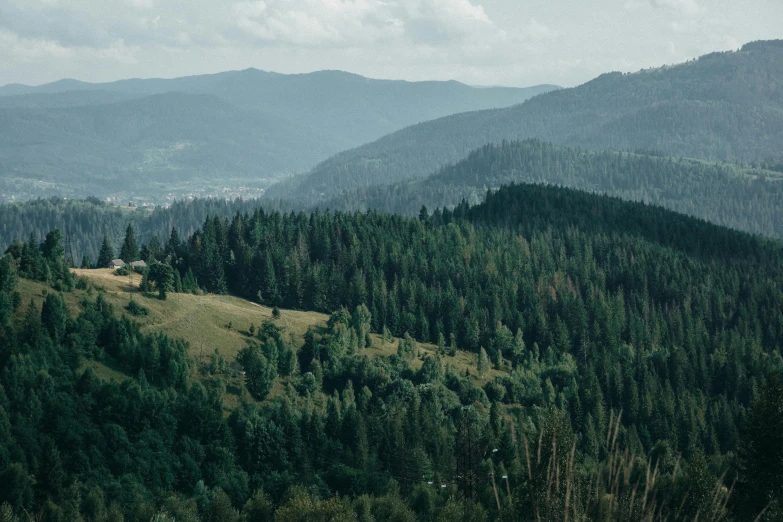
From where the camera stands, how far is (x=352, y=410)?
129m

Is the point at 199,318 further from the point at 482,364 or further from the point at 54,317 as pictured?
the point at 482,364

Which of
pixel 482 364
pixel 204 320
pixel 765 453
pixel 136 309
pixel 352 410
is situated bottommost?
pixel 482 364

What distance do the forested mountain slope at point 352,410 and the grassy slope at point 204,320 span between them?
1.98 metres

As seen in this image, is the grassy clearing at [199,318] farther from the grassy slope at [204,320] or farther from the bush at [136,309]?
the bush at [136,309]

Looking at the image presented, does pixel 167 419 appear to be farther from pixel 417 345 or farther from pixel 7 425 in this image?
pixel 417 345

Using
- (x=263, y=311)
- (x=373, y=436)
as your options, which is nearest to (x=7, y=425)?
(x=373, y=436)

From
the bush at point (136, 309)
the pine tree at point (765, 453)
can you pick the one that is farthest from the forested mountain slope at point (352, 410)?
the bush at point (136, 309)

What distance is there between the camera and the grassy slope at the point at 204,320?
139375mm

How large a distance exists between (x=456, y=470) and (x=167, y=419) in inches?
1539

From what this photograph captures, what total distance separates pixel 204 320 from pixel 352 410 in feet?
126

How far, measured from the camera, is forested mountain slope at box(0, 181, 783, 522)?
300 feet

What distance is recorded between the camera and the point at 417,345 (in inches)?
6880

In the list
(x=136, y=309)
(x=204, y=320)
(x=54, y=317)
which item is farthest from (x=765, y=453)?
(x=136, y=309)

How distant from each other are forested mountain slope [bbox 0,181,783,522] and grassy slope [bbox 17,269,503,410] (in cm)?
198
